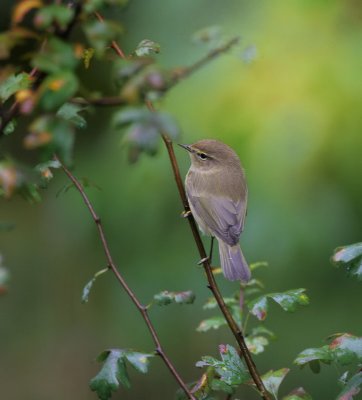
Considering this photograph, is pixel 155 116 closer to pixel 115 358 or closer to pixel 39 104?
pixel 39 104

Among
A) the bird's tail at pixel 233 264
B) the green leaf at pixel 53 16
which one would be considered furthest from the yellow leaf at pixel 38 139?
the bird's tail at pixel 233 264

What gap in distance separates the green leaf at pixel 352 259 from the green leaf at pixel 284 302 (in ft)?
0.44

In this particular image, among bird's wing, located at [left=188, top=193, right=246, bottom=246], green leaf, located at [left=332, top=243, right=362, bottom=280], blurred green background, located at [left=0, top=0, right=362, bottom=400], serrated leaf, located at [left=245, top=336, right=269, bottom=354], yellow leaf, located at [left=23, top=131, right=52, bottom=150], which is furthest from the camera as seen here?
blurred green background, located at [left=0, top=0, right=362, bottom=400]

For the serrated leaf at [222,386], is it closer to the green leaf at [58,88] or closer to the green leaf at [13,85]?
the green leaf at [13,85]

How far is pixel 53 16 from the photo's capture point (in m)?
1.10

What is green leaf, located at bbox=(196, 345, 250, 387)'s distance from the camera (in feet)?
5.56

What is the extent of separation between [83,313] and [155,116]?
386 cm

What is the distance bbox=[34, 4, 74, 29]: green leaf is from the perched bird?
67.3 inches

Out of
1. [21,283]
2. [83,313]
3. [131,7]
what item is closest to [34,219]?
[21,283]

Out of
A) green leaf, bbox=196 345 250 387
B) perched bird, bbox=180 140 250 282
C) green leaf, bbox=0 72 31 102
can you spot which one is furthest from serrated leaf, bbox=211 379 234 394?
perched bird, bbox=180 140 250 282

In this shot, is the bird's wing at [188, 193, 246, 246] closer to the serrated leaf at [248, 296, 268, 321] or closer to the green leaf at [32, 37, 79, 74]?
the serrated leaf at [248, 296, 268, 321]

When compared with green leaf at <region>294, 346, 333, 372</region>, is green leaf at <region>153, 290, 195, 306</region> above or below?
above

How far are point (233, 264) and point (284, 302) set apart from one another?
2.32 ft

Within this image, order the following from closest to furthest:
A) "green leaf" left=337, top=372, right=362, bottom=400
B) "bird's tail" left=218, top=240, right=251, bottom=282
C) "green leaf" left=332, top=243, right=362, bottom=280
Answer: "green leaf" left=337, top=372, right=362, bottom=400
"green leaf" left=332, top=243, right=362, bottom=280
"bird's tail" left=218, top=240, right=251, bottom=282
